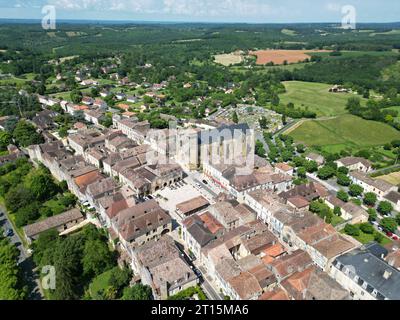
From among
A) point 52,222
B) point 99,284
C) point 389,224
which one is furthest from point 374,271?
point 52,222

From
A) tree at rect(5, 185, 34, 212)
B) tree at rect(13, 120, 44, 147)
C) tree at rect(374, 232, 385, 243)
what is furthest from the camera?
tree at rect(13, 120, 44, 147)

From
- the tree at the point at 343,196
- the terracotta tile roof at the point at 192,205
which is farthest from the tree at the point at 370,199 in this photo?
the terracotta tile roof at the point at 192,205

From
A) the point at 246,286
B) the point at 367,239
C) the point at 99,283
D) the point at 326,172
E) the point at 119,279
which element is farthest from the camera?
the point at 326,172

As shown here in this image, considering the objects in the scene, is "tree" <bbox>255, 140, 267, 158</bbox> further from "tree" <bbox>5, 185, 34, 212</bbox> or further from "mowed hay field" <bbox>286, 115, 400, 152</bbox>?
"tree" <bbox>5, 185, 34, 212</bbox>

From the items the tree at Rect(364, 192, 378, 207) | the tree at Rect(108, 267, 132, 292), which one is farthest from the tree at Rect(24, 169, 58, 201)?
the tree at Rect(364, 192, 378, 207)

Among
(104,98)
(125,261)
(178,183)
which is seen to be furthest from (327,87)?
(125,261)

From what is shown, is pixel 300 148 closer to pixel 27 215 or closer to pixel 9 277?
pixel 27 215
